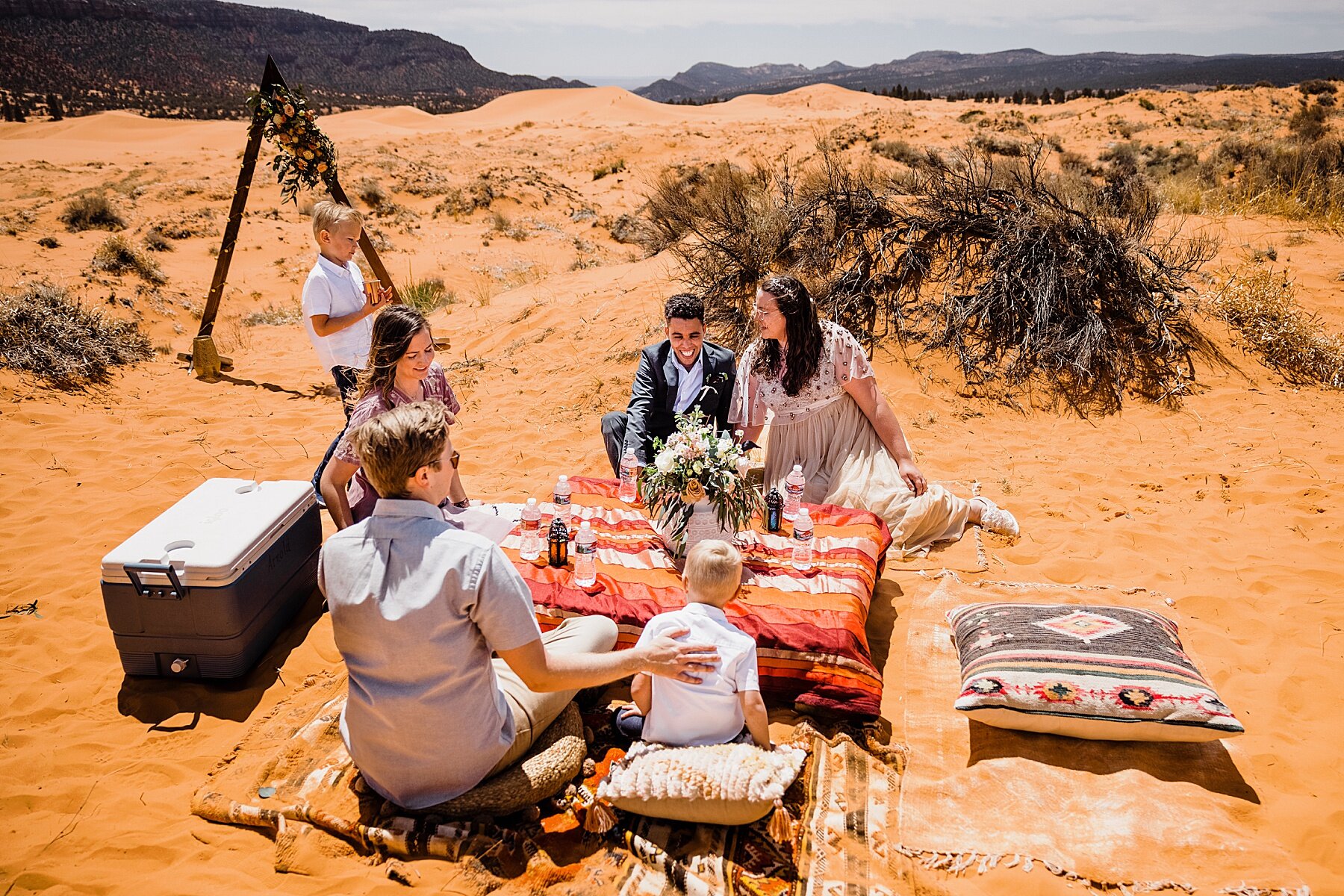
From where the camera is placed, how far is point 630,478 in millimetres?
4945

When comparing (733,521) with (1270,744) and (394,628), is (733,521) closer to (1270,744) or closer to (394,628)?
(394,628)

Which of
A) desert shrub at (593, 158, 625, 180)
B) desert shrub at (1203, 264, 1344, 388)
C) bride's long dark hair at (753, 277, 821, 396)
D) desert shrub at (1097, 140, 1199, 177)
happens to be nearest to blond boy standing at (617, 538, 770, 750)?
bride's long dark hair at (753, 277, 821, 396)

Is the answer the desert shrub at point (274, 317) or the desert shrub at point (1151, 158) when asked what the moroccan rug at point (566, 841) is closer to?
the desert shrub at point (274, 317)

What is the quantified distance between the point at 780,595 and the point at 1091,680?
139cm

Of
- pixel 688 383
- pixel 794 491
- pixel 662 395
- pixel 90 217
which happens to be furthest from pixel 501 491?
pixel 90 217

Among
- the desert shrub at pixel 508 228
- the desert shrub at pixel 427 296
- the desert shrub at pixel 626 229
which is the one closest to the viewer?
the desert shrub at pixel 427 296

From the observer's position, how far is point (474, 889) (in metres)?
2.71

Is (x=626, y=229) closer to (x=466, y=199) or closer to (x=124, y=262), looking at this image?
(x=466, y=199)

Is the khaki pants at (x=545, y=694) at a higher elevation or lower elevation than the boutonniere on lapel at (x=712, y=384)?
lower

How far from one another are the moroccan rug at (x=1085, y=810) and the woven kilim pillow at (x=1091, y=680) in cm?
16

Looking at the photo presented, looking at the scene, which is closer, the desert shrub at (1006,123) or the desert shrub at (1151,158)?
the desert shrub at (1151,158)

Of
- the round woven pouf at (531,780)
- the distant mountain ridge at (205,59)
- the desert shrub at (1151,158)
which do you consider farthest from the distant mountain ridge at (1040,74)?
the round woven pouf at (531,780)

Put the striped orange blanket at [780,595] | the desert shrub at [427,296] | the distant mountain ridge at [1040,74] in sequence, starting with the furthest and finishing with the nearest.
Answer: the distant mountain ridge at [1040,74]
the desert shrub at [427,296]
the striped orange blanket at [780,595]

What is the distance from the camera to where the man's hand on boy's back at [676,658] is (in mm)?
2867
